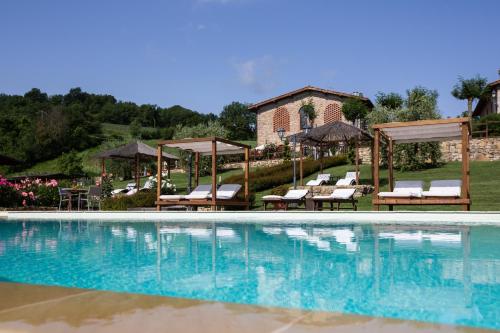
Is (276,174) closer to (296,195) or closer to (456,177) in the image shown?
(456,177)

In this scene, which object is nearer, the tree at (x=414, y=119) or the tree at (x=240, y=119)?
the tree at (x=414, y=119)

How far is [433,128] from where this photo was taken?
1283 cm

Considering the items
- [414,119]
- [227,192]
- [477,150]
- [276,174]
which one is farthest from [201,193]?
[477,150]

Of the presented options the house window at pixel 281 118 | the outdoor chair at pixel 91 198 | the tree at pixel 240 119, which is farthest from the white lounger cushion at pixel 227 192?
the tree at pixel 240 119

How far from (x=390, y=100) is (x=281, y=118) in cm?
831

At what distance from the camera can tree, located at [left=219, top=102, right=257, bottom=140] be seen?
6262 cm

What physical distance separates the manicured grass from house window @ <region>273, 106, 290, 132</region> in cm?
1214

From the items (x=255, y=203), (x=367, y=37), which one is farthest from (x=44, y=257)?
(x=367, y=37)

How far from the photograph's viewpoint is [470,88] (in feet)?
123

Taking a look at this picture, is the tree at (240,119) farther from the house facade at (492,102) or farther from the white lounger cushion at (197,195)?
the white lounger cushion at (197,195)

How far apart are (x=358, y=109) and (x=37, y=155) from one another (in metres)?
30.8

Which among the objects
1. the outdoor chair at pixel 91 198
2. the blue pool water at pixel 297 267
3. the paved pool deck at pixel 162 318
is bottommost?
the blue pool water at pixel 297 267

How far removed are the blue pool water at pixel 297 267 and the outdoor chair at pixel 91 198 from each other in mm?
5856

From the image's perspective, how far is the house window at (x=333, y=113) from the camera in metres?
35.2
